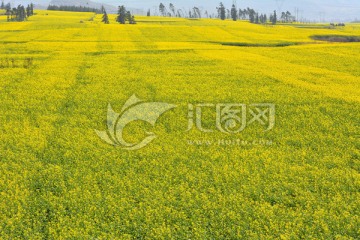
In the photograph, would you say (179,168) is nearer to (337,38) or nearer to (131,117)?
(131,117)

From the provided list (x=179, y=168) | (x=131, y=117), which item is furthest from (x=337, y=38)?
(x=179, y=168)

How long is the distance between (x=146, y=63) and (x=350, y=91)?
18.0 metres

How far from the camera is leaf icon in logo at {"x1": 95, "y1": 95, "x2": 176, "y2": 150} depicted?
1301 cm

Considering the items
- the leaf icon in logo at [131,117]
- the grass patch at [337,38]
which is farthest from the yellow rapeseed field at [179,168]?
the grass patch at [337,38]

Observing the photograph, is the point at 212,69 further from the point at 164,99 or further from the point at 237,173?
the point at 237,173

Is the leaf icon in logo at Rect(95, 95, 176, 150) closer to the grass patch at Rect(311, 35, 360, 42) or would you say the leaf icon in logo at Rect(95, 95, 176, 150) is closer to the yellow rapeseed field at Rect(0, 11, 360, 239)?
the yellow rapeseed field at Rect(0, 11, 360, 239)

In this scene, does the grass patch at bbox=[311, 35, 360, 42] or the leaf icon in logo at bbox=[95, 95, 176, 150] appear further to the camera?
the grass patch at bbox=[311, 35, 360, 42]

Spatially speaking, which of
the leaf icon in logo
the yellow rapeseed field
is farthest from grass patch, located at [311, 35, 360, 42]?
the leaf icon in logo

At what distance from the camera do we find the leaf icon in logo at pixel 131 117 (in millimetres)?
13008

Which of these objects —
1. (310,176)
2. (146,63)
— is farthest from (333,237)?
(146,63)

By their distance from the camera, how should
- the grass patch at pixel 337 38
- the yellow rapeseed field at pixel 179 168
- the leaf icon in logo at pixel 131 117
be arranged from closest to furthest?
the yellow rapeseed field at pixel 179 168
the leaf icon in logo at pixel 131 117
the grass patch at pixel 337 38

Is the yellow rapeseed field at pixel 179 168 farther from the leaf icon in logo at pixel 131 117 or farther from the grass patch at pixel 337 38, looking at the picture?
the grass patch at pixel 337 38

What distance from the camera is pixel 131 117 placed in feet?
51.1

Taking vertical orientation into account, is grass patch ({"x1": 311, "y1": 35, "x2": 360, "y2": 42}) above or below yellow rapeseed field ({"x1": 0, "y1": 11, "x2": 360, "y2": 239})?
above
